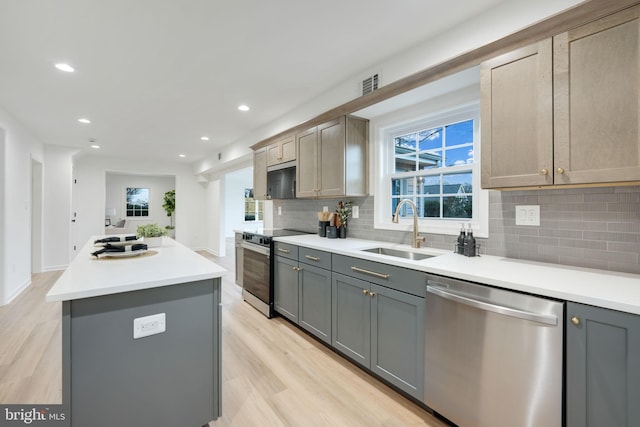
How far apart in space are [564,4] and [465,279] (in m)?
1.54

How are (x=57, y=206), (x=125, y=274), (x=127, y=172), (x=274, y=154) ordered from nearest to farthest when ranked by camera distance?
1. (x=125, y=274)
2. (x=274, y=154)
3. (x=57, y=206)
4. (x=127, y=172)

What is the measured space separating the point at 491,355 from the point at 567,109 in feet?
4.17

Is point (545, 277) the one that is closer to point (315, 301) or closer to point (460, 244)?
point (460, 244)

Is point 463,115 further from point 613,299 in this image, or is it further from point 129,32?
point 129,32

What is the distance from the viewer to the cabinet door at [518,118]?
1494mm

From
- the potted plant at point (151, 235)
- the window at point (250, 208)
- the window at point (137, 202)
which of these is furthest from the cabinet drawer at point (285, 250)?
the window at point (137, 202)

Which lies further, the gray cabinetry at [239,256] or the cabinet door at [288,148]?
the gray cabinetry at [239,256]

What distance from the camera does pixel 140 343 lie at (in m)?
1.39

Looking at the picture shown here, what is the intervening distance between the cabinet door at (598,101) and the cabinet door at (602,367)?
0.64 metres

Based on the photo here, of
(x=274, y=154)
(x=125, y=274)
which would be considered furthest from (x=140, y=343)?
(x=274, y=154)

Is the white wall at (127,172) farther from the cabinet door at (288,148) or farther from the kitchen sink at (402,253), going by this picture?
the kitchen sink at (402,253)

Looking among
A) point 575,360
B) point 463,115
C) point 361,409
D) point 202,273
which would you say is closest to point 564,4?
point 463,115

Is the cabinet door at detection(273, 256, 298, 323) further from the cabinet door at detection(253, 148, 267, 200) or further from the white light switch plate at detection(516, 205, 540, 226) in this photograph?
the white light switch plate at detection(516, 205, 540, 226)

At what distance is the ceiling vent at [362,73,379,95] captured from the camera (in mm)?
2517
